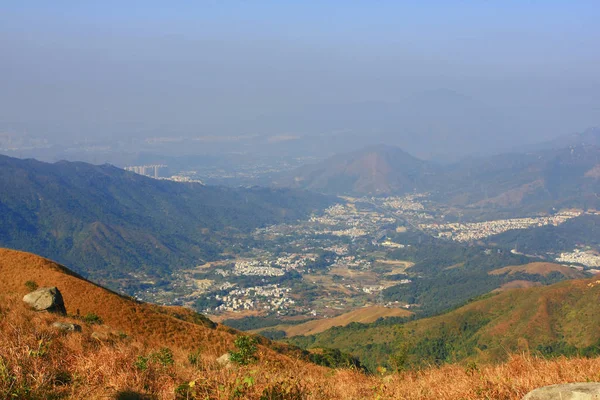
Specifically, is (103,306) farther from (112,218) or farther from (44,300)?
(112,218)

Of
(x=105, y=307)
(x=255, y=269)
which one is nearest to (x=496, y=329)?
(x=105, y=307)

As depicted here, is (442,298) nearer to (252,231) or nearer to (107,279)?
(107,279)

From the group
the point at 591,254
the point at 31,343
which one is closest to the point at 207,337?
the point at 31,343

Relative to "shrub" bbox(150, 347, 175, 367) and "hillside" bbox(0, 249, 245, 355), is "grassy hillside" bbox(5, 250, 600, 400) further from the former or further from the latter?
"hillside" bbox(0, 249, 245, 355)

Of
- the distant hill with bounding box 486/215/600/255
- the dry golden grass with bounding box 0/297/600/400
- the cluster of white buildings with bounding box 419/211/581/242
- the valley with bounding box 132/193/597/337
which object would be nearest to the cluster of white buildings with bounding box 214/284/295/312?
the valley with bounding box 132/193/597/337

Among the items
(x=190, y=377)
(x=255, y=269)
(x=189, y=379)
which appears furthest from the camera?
(x=255, y=269)
